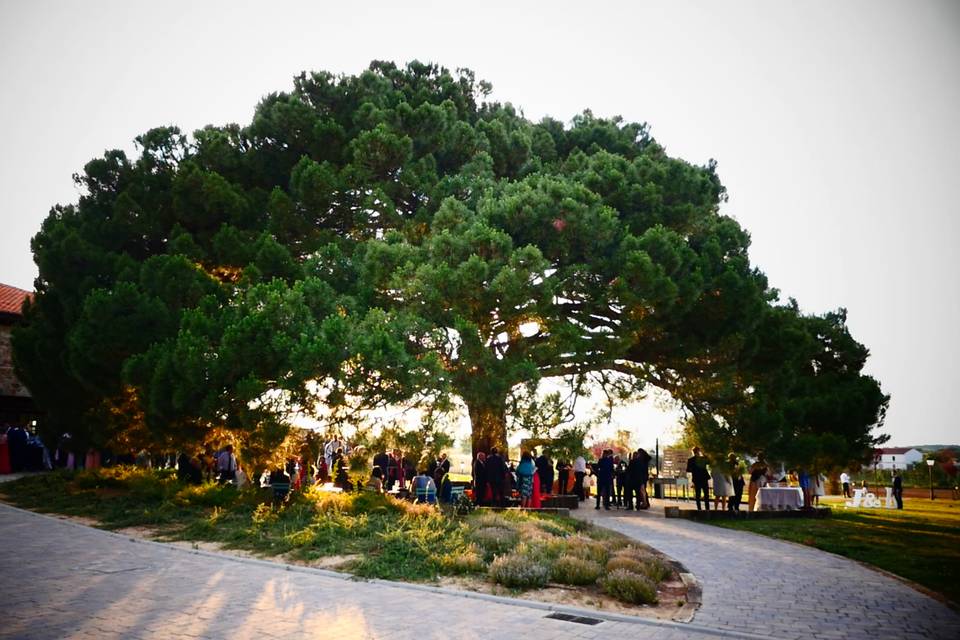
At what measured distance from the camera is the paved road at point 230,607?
239 inches

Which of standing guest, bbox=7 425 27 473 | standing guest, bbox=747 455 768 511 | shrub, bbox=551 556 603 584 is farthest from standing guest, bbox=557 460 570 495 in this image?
standing guest, bbox=7 425 27 473

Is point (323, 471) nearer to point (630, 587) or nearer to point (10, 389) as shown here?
point (630, 587)

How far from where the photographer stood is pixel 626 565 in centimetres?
880

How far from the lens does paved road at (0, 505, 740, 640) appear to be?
607 centimetres

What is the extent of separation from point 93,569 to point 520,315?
35.4ft

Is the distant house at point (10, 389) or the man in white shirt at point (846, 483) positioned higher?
the distant house at point (10, 389)

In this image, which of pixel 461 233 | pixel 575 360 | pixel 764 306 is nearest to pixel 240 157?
pixel 461 233

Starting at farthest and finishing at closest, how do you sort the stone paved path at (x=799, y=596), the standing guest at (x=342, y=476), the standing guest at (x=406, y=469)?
the standing guest at (x=406, y=469) < the standing guest at (x=342, y=476) < the stone paved path at (x=799, y=596)

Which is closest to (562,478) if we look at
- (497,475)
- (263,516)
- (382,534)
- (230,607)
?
(497,475)

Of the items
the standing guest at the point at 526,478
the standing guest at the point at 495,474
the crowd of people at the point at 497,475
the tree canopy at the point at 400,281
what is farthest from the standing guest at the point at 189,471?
the standing guest at the point at 526,478

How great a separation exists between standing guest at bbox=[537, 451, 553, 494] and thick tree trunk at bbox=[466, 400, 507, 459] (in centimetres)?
132

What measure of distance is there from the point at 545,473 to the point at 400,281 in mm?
8336

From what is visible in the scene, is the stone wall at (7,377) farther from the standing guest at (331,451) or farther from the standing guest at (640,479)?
the standing guest at (640,479)

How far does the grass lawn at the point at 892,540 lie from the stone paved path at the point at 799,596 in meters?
0.63
